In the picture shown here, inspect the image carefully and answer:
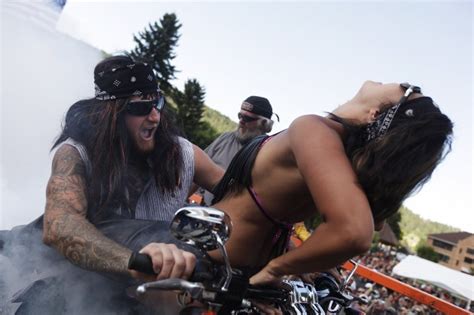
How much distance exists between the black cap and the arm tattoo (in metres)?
3.35

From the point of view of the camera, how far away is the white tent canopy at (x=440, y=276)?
14120mm

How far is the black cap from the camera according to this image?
515 cm

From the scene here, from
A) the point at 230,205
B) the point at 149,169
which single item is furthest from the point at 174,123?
the point at 230,205

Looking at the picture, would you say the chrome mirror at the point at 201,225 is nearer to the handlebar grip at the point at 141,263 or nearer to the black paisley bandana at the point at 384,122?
the handlebar grip at the point at 141,263

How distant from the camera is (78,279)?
192cm

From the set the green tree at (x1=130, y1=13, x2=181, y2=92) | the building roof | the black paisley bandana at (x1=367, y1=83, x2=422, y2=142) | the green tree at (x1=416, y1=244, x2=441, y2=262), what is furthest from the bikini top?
the building roof

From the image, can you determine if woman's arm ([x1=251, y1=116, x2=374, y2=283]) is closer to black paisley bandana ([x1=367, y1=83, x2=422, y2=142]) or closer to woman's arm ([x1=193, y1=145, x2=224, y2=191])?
black paisley bandana ([x1=367, y1=83, x2=422, y2=142])

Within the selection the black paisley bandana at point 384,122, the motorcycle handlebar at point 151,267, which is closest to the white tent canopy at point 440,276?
the black paisley bandana at point 384,122

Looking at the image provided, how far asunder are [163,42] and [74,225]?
47.7 m

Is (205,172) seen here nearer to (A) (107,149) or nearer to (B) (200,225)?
(A) (107,149)

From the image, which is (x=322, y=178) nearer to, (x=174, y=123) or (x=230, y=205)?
(x=230, y=205)

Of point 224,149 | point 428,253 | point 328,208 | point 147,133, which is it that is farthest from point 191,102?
point 428,253

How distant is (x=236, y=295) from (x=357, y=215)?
0.46 meters

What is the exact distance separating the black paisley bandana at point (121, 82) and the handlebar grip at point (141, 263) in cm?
110
